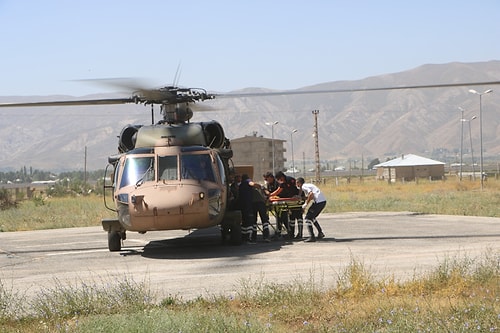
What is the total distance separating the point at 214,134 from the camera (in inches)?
786

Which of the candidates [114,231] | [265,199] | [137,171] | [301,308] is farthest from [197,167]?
[301,308]

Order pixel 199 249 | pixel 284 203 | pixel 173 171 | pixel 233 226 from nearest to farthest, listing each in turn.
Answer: pixel 173 171, pixel 233 226, pixel 199 249, pixel 284 203

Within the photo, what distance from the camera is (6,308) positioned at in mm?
10570

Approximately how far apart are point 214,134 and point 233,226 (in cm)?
262

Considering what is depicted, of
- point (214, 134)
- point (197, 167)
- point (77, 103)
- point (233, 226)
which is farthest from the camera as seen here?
point (214, 134)

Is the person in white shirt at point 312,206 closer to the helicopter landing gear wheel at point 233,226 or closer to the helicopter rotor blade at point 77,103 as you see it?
the helicopter landing gear wheel at point 233,226

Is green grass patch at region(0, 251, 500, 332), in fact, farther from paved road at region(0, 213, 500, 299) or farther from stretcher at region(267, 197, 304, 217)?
stretcher at region(267, 197, 304, 217)

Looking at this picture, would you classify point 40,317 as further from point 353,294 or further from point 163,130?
point 163,130

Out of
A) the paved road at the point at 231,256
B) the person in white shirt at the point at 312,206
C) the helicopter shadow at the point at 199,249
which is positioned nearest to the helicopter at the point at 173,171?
the helicopter shadow at the point at 199,249

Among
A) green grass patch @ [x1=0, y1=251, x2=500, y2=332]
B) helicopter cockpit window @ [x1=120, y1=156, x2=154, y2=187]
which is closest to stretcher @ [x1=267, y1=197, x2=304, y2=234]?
helicopter cockpit window @ [x1=120, y1=156, x2=154, y2=187]

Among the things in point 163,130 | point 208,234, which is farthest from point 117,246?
point 208,234

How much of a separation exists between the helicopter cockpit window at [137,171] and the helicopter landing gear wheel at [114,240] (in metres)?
1.54

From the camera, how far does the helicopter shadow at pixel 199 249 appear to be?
56.9 feet

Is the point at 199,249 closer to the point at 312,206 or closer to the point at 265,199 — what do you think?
the point at 265,199
